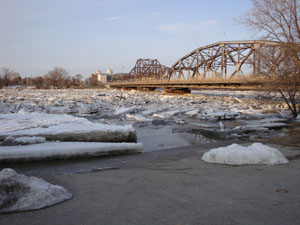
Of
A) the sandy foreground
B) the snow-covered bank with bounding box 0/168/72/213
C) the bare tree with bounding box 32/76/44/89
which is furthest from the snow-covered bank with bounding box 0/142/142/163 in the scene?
the bare tree with bounding box 32/76/44/89

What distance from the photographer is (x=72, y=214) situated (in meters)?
2.87

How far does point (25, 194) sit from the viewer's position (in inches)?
124

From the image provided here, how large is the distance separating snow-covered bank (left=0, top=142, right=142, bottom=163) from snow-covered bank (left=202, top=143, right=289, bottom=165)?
2218mm

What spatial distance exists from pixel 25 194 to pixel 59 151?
2782mm

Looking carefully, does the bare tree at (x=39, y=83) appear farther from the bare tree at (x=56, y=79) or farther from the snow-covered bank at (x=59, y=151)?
the snow-covered bank at (x=59, y=151)

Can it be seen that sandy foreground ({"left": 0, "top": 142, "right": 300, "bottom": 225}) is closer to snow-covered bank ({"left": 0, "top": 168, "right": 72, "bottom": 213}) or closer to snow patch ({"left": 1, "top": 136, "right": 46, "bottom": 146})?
snow-covered bank ({"left": 0, "top": 168, "right": 72, "bottom": 213})

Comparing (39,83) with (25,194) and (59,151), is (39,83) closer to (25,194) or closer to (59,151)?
(59,151)

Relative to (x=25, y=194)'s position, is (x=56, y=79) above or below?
above

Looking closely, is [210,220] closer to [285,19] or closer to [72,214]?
[72,214]

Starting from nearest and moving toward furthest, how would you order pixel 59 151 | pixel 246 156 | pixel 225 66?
pixel 246 156
pixel 59 151
pixel 225 66

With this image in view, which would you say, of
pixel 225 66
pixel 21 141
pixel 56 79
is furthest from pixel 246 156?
pixel 56 79

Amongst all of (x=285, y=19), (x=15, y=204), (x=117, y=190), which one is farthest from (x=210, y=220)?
(x=285, y=19)

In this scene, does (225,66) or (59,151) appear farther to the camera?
(225,66)

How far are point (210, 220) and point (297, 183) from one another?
1.97 meters
